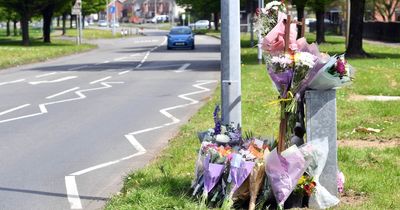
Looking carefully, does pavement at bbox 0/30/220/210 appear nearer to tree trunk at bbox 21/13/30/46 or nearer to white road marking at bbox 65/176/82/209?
white road marking at bbox 65/176/82/209

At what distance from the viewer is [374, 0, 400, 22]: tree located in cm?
6406

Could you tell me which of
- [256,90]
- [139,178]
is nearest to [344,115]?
[256,90]

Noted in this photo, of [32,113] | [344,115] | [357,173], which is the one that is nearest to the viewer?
[357,173]

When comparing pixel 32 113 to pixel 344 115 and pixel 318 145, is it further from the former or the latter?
pixel 318 145

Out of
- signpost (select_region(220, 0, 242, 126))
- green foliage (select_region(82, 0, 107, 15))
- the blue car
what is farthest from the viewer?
green foliage (select_region(82, 0, 107, 15))

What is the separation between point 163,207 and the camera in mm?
6184

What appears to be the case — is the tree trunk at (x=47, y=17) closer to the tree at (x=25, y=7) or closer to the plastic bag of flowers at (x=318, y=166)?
the tree at (x=25, y=7)

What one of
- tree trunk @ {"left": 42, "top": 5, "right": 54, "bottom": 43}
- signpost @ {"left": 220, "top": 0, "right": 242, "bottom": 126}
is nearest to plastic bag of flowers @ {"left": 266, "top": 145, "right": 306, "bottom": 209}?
signpost @ {"left": 220, "top": 0, "right": 242, "bottom": 126}

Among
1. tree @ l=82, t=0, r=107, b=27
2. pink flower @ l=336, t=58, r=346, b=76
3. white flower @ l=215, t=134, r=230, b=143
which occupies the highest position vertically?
tree @ l=82, t=0, r=107, b=27

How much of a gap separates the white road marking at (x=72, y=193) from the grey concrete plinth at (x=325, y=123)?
2443 millimetres

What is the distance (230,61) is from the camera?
6949 millimetres

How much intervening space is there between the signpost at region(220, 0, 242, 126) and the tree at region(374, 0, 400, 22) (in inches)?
2321

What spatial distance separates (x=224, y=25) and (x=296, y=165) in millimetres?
1713

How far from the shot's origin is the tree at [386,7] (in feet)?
210
